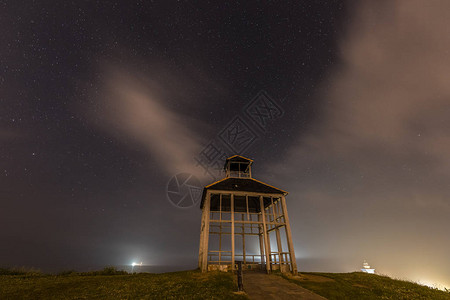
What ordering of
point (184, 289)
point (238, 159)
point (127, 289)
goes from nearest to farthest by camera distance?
point (184, 289), point (127, 289), point (238, 159)

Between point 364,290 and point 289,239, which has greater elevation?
point 289,239

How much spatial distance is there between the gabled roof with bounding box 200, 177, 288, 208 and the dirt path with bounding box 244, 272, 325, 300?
8.86 m

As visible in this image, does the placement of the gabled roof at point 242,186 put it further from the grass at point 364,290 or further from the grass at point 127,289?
the grass at point 364,290

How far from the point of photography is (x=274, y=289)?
543 inches

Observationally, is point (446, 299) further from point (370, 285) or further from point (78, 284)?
point (78, 284)

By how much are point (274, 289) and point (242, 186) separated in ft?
36.4

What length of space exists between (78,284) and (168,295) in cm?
778

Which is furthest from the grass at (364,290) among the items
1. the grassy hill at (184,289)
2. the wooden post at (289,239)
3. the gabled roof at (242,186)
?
the gabled roof at (242,186)

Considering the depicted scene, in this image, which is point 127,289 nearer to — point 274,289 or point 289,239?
point 274,289

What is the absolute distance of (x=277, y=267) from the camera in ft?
67.6

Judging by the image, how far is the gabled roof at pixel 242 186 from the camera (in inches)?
890

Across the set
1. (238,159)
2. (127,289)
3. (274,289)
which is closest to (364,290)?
(274,289)

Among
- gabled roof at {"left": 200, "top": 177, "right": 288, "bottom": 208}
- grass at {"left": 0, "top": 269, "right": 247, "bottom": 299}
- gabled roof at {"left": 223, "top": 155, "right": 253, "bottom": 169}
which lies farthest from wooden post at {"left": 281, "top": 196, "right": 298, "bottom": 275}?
grass at {"left": 0, "top": 269, "right": 247, "bottom": 299}

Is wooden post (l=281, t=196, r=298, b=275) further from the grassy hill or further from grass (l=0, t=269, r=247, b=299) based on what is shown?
grass (l=0, t=269, r=247, b=299)
